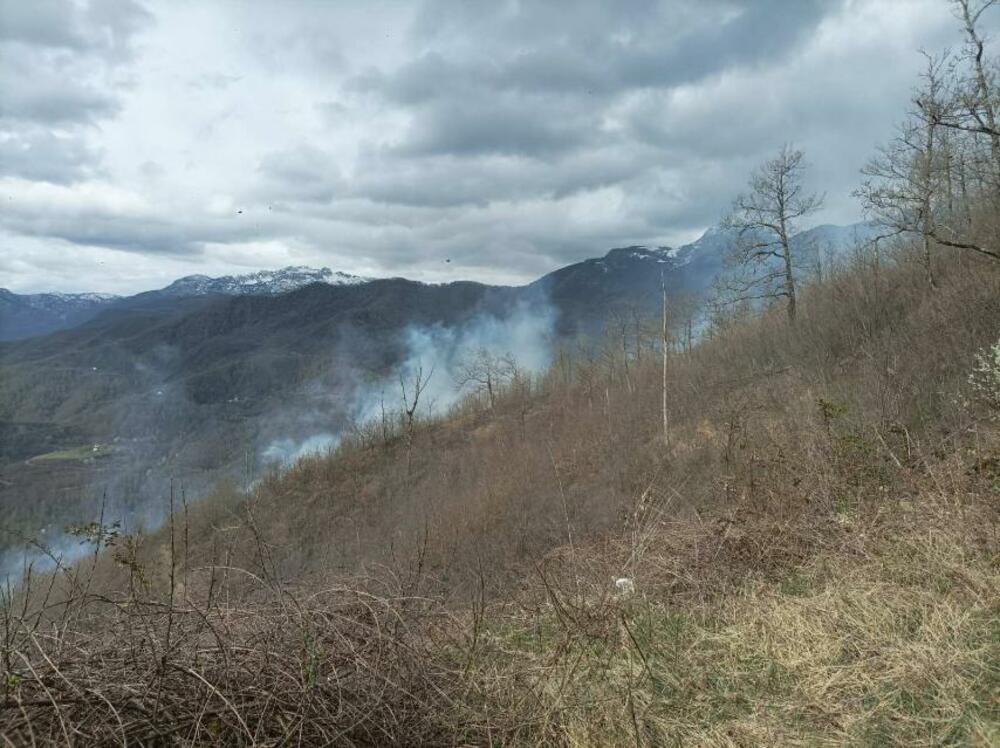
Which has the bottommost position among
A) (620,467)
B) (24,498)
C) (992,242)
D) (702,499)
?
(24,498)

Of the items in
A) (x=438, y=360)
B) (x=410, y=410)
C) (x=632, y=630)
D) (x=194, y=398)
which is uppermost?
(x=632, y=630)

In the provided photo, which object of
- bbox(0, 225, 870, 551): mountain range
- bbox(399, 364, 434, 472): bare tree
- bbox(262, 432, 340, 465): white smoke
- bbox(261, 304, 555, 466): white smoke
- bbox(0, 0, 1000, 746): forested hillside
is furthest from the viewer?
bbox(261, 304, 555, 466): white smoke

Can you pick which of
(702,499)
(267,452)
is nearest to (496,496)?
(702,499)

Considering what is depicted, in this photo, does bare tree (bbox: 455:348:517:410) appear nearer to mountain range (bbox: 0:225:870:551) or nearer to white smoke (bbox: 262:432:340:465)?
mountain range (bbox: 0:225:870:551)

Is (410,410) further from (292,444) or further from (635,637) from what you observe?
(292,444)

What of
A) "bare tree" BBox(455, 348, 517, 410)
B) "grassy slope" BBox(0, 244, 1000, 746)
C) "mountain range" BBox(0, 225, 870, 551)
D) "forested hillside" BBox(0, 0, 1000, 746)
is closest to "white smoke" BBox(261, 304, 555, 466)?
"mountain range" BBox(0, 225, 870, 551)

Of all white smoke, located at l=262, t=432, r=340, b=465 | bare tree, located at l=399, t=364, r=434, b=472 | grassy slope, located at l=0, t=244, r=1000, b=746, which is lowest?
white smoke, located at l=262, t=432, r=340, b=465

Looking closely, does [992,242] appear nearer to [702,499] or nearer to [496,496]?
[702,499]

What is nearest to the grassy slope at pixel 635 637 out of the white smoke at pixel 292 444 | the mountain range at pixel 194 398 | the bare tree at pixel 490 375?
the mountain range at pixel 194 398

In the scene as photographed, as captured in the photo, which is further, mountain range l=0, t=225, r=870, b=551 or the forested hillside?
mountain range l=0, t=225, r=870, b=551

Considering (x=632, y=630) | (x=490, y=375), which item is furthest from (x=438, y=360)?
(x=632, y=630)

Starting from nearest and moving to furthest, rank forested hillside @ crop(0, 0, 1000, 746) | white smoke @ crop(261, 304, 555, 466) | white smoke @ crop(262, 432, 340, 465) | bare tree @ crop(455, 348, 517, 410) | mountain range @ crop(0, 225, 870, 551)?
forested hillside @ crop(0, 0, 1000, 746), bare tree @ crop(455, 348, 517, 410), mountain range @ crop(0, 225, 870, 551), white smoke @ crop(262, 432, 340, 465), white smoke @ crop(261, 304, 555, 466)

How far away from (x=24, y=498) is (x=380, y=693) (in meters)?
93.8

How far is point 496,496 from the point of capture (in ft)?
75.7
